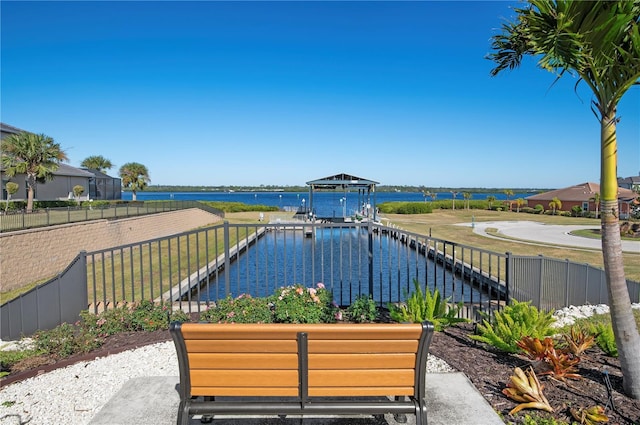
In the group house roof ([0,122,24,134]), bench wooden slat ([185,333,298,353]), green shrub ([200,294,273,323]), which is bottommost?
green shrub ([200,294,273,323])

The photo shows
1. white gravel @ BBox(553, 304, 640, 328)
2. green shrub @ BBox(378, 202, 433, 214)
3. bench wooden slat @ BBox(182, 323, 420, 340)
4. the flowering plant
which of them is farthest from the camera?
green shrub @ BBox(378, 202, 433, 214)

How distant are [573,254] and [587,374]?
13.5 meters

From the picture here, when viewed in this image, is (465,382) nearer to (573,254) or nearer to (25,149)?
(573,254)

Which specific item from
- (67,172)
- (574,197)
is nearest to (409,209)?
Result: (574,197)

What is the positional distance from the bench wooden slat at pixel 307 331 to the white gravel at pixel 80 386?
4.75ft

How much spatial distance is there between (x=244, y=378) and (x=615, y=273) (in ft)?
8.90

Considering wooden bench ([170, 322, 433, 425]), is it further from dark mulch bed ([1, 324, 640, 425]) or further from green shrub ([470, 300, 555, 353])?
green shrub ([470, 300, 555, 353])

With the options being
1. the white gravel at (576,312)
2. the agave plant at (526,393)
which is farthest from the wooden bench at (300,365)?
the white gravel at (576,312)

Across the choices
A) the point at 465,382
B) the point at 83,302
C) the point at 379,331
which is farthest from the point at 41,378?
the point at 465,382

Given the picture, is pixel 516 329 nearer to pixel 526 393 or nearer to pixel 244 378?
pixel 526 393

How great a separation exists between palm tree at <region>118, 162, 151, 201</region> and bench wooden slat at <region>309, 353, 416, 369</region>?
5452cm

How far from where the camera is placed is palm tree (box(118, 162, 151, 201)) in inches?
2023

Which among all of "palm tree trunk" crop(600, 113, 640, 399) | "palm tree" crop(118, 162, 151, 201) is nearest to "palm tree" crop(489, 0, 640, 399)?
"palm tree trunk" crop(600, 113, 640, 399)

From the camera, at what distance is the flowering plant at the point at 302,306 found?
441 cm
